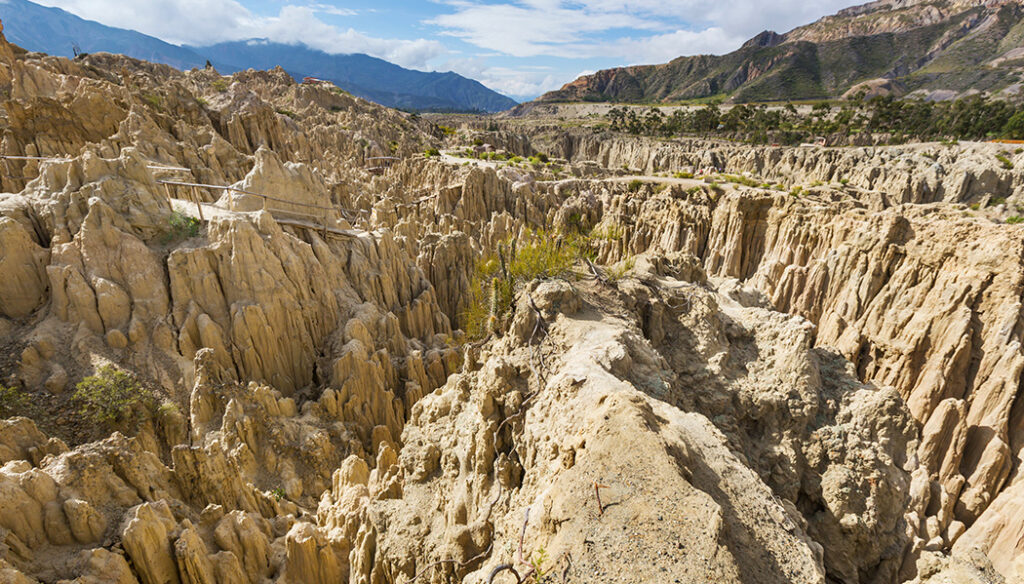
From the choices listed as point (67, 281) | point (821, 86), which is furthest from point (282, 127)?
point (821, 86)

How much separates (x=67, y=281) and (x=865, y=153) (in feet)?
245

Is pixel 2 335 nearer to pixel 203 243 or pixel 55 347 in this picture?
pixel 55 347

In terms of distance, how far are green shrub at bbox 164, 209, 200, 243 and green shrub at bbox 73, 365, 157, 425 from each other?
5.01 meters

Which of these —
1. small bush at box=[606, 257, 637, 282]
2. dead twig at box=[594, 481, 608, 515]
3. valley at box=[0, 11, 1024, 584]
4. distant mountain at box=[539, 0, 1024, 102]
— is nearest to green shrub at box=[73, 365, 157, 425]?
valley at box=[0, 11, 1024, 584]

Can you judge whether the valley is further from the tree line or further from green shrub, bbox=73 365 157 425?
the tree line

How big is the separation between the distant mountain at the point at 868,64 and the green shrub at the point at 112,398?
147467 millimetres

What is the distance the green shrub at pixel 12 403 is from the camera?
1060 centimetres

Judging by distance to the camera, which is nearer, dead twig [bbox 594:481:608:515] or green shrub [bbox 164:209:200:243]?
dead twig [bbox 594:481:608:515]

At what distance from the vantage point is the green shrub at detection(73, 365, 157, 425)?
1154 cm

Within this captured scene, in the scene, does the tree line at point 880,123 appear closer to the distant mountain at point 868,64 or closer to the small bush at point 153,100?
the distant mountain at point 868,64

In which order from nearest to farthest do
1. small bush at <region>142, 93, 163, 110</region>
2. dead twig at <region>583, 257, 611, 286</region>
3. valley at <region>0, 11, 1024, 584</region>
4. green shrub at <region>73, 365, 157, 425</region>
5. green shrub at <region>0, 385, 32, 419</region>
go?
valley at <region>0, 11, 1024, 584</region> → green shrub at <region>0, 385, 32, 419</region> → dead twig at <region>583, 257, 611, 286</region> → green shrub at <region>73, 365, 157, 425</region> → small bush at <region>142, 93, 163, 110</region>

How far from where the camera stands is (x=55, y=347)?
12.4 meters

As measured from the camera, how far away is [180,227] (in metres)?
15.5

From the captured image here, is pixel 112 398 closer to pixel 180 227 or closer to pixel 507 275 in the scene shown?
pixel 180 227
